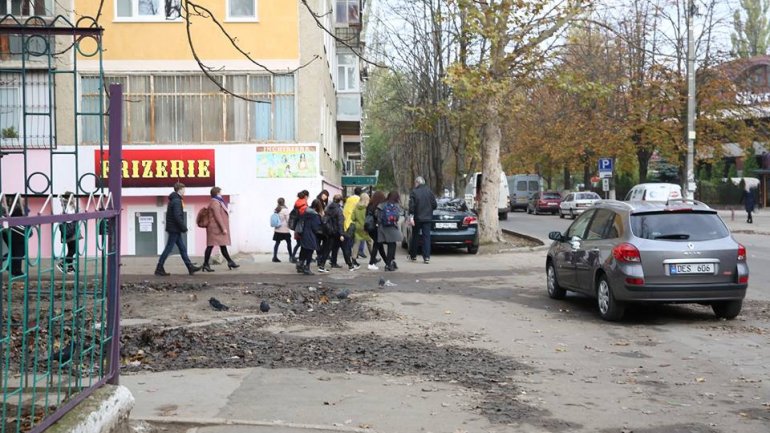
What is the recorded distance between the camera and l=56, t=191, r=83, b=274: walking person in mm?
4410

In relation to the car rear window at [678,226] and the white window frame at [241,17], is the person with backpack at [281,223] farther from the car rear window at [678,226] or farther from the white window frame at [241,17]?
the car rear window at [678,226]

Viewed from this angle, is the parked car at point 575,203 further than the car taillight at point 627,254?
Yes

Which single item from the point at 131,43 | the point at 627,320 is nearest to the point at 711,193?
the point at 131,43

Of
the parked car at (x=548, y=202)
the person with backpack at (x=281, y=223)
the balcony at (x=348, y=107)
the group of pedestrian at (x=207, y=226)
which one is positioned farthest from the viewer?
the parked car at (x=548, y=202)

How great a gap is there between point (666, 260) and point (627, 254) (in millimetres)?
454

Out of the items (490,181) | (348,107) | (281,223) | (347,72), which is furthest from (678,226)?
(347,72)

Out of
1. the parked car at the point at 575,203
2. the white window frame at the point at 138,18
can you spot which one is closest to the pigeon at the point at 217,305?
the white window frame at the point at 138,18

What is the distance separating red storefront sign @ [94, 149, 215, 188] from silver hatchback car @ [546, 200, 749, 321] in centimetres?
1470

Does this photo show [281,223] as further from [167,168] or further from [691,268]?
[691,268]

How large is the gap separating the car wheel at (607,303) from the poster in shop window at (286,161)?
45.0 feet

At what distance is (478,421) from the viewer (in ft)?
20.4

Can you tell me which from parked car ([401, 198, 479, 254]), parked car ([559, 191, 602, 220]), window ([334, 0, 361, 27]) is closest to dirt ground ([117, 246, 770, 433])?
parked car ([401, 198, 479, 254])

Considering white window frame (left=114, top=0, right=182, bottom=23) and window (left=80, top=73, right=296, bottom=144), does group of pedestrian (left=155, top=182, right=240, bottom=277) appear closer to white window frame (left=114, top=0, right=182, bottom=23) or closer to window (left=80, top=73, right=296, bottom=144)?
window (left=80, top=73, right=296, bottom=144)

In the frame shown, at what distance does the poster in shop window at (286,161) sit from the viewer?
24094 mm
